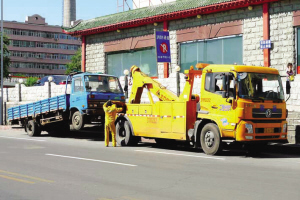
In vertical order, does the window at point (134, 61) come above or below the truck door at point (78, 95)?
above

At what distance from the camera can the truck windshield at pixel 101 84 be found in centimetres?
2042

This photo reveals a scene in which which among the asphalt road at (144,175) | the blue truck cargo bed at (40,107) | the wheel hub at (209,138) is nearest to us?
the asphalt road at (144,175)

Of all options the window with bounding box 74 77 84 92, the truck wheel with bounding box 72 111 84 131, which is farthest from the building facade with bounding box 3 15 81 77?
the truck wheel with bounding box 72 111 84 131

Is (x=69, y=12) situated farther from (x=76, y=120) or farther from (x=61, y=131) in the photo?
(x=76, y=120)

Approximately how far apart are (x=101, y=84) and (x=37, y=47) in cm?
9825

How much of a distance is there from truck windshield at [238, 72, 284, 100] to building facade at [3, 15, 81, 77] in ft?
334

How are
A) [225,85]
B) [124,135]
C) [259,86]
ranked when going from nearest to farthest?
1. [225,85]
2. [259,86]
3. [124,135]

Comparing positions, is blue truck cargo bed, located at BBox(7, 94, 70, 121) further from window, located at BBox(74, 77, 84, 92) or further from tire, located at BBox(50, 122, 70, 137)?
tire, located at BBox(50, 122, 70, 137)

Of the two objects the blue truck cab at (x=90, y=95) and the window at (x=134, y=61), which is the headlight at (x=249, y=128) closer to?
the blue truck cab at (x=90, y=95)

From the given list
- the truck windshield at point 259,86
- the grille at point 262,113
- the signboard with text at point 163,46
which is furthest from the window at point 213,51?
the grille at point 262,113

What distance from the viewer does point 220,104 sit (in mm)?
14500

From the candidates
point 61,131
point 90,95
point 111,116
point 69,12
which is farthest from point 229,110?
point 69,12

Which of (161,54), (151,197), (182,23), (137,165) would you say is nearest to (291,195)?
(151,197)

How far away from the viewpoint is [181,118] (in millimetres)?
15609
